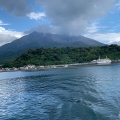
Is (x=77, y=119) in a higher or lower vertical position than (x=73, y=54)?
lower

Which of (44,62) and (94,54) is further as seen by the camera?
(94,54)

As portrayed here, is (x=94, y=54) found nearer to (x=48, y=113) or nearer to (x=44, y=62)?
(x=44, y=62)

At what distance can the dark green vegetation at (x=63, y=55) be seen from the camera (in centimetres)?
17738

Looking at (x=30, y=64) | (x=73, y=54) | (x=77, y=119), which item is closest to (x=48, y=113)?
(x=77, y=119)

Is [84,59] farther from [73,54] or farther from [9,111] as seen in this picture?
[9,111]

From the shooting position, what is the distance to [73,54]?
190250mm

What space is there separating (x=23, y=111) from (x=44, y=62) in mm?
149063

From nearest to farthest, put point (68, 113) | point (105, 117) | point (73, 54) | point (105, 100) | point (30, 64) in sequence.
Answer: point (105, 117)
point (68, 113)
point (105, 100)
point (30, 64)
point (73, 54)

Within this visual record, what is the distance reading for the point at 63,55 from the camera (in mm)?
190000

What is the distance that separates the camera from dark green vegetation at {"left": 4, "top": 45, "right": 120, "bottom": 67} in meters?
177

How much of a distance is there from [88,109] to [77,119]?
351 cm

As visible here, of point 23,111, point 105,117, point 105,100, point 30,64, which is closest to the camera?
point 105,117

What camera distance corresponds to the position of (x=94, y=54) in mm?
191500

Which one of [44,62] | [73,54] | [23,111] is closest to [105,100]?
[23,111]
